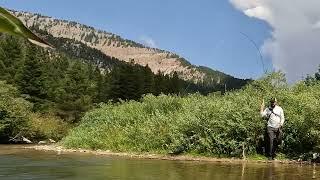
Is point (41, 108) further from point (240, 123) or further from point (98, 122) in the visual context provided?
point (240, 123)

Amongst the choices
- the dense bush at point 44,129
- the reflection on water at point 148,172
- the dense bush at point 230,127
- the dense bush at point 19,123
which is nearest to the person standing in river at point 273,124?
the dense bush at point 230,127

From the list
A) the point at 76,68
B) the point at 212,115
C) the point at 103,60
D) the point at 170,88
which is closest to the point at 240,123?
the point at 212,115

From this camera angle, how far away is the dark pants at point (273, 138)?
13039mm

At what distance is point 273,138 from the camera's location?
13.1 meters

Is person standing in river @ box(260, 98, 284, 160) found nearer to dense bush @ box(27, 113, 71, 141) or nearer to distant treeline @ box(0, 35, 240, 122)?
dense bush @ box(27, 113, 71, 141)

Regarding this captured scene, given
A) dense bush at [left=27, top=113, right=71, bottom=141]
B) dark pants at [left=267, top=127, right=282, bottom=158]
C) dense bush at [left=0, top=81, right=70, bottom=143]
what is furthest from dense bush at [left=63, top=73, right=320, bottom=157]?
dense bush at [left=27, top=113, right=71, bottom=141]

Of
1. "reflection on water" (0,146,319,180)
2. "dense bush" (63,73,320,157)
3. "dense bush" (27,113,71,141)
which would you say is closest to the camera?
"reflection on water" (0,146,319,180)

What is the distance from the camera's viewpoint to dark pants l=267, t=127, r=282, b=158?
42.8 ft

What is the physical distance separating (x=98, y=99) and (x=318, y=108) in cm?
6560

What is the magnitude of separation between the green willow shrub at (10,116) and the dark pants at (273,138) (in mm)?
25639

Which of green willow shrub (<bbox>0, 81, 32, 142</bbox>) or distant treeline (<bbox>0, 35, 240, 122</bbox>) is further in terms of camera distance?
distant treeline (<bbox>0, 35, 240, 122</bbox>)

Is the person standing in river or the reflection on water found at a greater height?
the person standing in river

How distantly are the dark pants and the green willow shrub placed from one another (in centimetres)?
2564

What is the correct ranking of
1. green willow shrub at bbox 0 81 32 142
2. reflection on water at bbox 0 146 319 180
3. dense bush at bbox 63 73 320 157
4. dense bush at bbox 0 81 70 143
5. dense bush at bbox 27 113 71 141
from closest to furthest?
1. reflection on water at bbox 0 146 319 180
2. dense bush at bbox 63 73 320 157
3. green willow shrub at bbox 0 81 32 142
4. dense bush at bbox 0 81 70 143
5. dense bush at bbox 27 113 71 141
